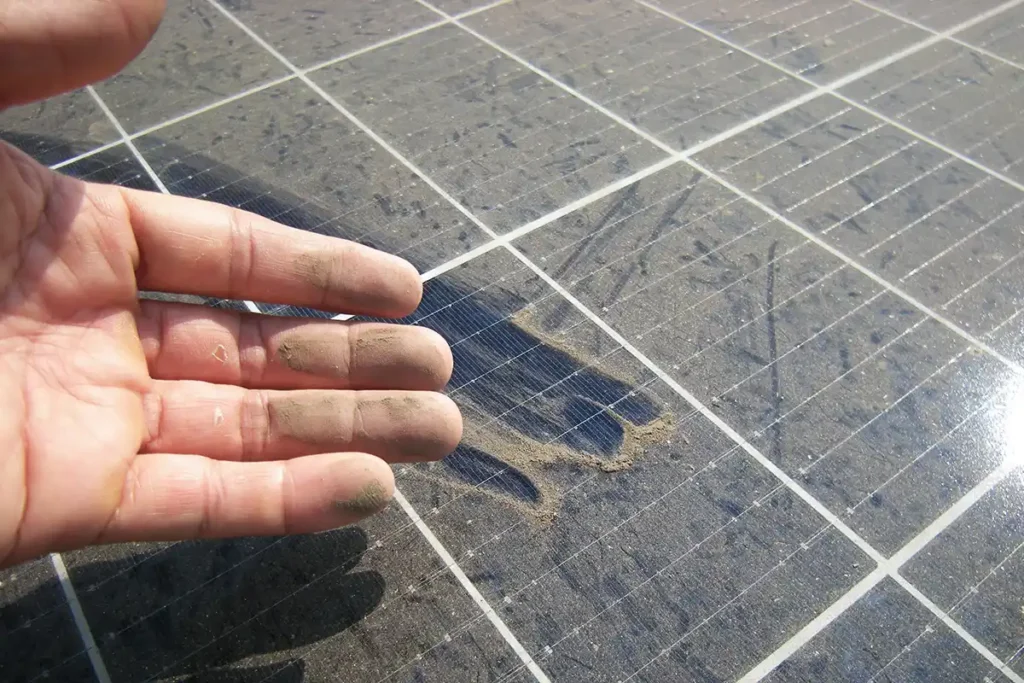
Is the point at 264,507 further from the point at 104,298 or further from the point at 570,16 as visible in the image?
the point at 570,16

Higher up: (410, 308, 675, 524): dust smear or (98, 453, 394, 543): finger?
(98, 453, 394, 543): finger

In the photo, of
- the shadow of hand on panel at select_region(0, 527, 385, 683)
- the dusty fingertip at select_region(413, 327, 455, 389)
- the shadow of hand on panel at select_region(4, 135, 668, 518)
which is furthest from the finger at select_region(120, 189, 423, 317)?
the shadow of hand on panel at select_region(0, 527, 385, 683)

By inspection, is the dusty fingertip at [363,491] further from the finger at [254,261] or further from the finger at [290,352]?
the finger at [254,261]

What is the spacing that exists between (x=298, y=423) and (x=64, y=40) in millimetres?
789

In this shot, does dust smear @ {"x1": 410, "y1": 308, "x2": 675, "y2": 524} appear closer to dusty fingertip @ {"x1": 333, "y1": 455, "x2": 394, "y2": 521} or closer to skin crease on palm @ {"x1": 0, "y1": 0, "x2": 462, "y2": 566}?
skin crease on palm @ {"x1": 0, "y1": 0, "x2": 462, "y2": 566}

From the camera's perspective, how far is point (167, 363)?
1.69 meters

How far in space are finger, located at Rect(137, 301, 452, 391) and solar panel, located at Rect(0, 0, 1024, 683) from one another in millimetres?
260

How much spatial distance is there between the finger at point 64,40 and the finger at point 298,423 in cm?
60

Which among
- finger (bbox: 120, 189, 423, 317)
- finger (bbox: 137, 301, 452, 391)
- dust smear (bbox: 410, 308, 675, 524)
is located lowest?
dust smear (bbox: 410, 308, 675, 524)

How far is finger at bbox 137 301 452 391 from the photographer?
5.45ft

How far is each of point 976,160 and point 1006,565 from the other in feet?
5.01

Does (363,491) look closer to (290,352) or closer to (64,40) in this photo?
(290,352)

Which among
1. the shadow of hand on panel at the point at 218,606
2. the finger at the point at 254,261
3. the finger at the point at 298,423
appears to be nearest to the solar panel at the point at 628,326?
the shadow of hand on panel at the point at 218,606

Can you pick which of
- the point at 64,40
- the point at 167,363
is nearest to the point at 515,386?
the point at 167,363
